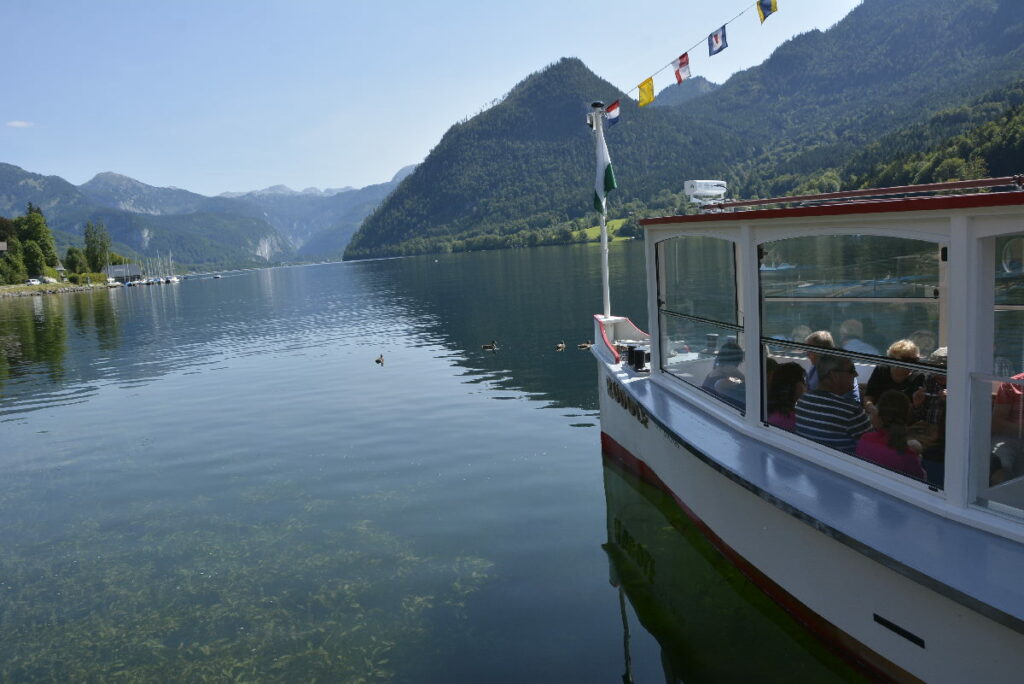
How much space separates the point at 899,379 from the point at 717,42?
8124 mm

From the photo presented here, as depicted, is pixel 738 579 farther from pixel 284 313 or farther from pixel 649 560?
pixel 284 313

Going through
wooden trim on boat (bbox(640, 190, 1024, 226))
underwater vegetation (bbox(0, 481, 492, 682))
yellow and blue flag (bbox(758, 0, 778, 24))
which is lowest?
underwater vegetation (bbox(0, 481, 492, 682))

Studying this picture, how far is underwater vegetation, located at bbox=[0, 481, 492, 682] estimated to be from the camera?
662 centimetres

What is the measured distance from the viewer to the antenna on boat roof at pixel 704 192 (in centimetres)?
806

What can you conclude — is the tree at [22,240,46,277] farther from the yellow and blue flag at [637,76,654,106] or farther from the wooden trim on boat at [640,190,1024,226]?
the wooden trim on boat at [640,190,1024,226]

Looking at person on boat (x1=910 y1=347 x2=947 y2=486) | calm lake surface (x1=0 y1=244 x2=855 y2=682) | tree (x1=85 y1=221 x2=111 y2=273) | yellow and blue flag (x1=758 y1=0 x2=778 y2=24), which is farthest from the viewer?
tree (x1=85 y1=221 x2=111 y2=273)

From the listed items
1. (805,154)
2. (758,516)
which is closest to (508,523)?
(758,516)

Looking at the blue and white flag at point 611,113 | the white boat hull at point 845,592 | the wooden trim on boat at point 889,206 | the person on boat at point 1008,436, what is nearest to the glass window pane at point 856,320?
the wooden trim on boat at point 889,206

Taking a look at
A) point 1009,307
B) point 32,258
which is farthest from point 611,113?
point 32,258

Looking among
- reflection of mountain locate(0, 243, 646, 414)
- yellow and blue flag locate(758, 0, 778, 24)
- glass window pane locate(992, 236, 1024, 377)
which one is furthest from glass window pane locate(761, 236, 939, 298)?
reflection of mountain locate(0, 243, 646, 414)

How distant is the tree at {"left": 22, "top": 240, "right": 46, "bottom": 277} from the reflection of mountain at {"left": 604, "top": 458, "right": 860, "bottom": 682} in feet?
433

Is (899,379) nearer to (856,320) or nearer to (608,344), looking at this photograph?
(856,320)

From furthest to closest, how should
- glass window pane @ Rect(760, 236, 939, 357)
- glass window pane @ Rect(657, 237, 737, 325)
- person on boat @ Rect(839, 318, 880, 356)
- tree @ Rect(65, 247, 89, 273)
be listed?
tree @ Rect(65, 247, 89, 273), glass window pane @ Rect(657, 237, 737, 325), glass window pane @ Rect(760, 236, 939, 357), person on boat @ Rect(839, 318, 880, 356)

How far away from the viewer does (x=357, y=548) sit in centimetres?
896
